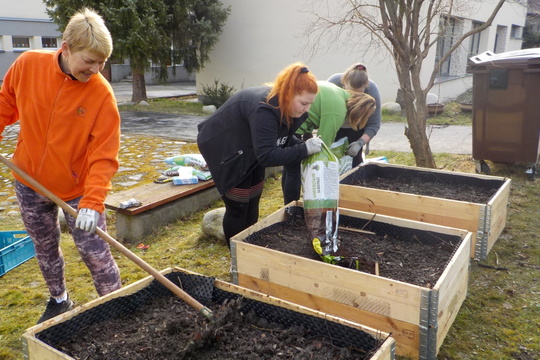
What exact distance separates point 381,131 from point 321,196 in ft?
23.2

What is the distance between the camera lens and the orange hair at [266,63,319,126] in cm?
262

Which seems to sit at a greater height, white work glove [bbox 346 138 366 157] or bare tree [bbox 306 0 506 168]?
bare tree [bbox 306 0 506 168]

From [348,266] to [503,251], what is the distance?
1734 mm

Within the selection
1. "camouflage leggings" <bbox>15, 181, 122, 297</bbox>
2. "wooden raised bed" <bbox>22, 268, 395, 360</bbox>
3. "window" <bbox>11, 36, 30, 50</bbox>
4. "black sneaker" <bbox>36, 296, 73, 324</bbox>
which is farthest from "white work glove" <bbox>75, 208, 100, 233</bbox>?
"window" <bbox>11, 36, 30, 50</bbox>

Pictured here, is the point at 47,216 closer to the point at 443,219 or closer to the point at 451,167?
the point at 443,219

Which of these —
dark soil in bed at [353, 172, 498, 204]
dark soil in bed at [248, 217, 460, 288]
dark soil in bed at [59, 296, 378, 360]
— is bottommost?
dark soil in bed at [59, 296, 378, 360]

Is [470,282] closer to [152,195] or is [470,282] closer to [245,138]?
[245,138]

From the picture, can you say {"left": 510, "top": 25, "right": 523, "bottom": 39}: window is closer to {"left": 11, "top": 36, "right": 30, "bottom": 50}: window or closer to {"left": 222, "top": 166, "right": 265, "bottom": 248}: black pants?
{"left": 11, "top": 36, "right": 30, "bottom": 50}: window

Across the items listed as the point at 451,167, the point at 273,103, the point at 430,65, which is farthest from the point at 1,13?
the point at 273,103

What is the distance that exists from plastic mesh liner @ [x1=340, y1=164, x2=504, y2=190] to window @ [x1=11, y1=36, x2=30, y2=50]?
20.5 metres

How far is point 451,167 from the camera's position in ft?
21.5

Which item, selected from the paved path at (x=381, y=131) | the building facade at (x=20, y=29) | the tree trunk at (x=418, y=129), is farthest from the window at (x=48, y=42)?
the tree trunk at (x=418, y=129)

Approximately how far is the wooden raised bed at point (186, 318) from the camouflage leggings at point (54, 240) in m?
0.18

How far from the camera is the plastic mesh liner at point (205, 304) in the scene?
212 cm
